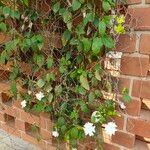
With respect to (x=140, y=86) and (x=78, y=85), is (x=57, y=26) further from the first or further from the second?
(x=140, y=86)

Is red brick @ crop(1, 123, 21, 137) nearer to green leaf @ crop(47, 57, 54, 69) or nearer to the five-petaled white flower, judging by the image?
the five-petaled white flower

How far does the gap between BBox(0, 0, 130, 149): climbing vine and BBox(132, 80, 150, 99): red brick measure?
5cm

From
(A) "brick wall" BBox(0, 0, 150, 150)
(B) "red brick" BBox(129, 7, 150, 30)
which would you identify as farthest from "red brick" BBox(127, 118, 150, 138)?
(B) "red brick" BBox(129, 7, 150, 30)

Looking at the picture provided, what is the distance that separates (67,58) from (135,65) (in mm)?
350

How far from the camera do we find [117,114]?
138cm

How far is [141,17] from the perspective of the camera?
1.17 m

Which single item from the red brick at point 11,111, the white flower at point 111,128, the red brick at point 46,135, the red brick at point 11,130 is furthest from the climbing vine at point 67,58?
the red brick at point 11,130

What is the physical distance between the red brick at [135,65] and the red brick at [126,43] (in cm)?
3

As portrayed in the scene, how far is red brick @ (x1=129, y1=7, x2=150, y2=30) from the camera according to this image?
116 cm

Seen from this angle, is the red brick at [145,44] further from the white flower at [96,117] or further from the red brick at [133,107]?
the white flower at [96,117]

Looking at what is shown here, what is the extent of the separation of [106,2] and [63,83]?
49 cm

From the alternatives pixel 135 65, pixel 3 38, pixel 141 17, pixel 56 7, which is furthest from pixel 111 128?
pixel 3 38

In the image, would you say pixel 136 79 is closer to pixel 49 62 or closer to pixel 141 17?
pixel 141 17

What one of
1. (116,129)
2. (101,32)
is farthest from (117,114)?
(101,32)
